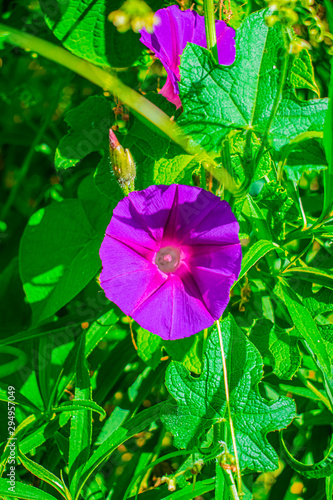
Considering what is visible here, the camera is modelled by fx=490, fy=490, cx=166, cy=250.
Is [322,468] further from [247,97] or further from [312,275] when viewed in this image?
[247,97]

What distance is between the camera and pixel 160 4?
1.24 m

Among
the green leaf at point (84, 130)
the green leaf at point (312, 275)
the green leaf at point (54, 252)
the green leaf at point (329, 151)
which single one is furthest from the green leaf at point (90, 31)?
the green leaf at point (312, 275)

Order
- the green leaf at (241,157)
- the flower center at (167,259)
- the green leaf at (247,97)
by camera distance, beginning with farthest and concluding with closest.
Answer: the flower center at (167,259)
the green leaf at (241,157)
the green leaf at (247,97)

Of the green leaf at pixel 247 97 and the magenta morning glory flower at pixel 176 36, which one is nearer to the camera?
the green leaf at pixel 247 97

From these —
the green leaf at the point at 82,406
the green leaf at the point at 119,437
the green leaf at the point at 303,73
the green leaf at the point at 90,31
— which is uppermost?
the green leaf at the point at 90,31

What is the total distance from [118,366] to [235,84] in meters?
0.82

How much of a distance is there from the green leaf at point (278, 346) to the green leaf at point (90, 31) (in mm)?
716

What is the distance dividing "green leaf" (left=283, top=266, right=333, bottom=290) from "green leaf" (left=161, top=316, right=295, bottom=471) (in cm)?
21

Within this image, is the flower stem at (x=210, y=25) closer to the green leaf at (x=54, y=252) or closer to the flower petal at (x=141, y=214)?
the flower petal at (x=141, y=214)

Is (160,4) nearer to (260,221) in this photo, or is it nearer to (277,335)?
(260,221)

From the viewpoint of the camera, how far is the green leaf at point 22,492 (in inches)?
41.1

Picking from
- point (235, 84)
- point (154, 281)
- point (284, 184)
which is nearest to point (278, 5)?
point (235, 84)

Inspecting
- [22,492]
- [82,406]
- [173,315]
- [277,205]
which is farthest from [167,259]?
[22,492]

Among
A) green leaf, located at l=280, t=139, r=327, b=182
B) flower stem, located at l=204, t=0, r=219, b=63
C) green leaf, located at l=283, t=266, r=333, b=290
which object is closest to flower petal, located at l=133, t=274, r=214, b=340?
green leaf, located at l=283, t=266, r=333, b=290
